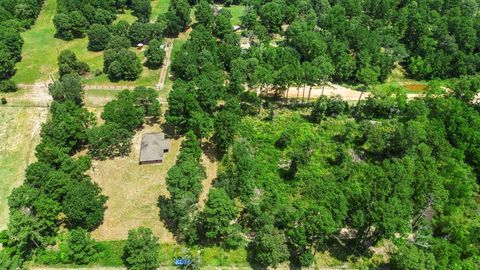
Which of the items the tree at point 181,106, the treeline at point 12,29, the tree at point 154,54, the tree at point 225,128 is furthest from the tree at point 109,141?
the treeline at point 12,29

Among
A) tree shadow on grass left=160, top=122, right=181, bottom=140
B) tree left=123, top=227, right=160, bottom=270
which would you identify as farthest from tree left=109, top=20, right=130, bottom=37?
tree left=123, top=227, right=160, bottom=270

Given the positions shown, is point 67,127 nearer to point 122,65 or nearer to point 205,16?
point 122,65

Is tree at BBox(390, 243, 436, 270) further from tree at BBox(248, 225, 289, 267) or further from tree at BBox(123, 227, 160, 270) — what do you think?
tree at BBox(123, 227, 160, 270)

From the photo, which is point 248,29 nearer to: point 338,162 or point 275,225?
point 338,162

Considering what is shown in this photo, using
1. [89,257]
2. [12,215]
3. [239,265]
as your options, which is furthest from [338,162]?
[12,215]

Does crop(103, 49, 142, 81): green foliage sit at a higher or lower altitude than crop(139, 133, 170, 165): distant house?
higher

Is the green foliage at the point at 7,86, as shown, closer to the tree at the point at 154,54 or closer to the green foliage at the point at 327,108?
the tree at the point at 154,54
